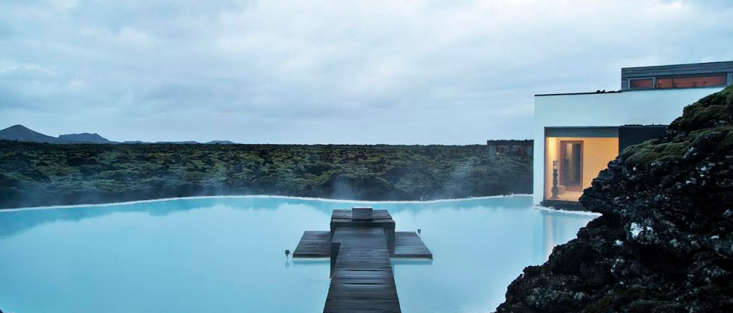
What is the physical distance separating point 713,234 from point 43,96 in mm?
30268

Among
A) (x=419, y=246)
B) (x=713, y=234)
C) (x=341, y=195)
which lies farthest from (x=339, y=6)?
(x=713, y=234)

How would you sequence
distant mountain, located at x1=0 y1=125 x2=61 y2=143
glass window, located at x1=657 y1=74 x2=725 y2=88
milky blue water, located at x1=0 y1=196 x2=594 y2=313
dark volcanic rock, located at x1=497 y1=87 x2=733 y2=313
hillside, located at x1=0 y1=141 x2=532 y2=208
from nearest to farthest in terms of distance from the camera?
dark volcanic rock, located at x1=497 y1=87 x2=733 y2=313 → milky blue water, located at x1=0 y1=196 x2=594 y2=313 → glass window, located at x1=657 y1=74 x2=725 y2=88 → hillside, located at x1=0 y1=141 x2=532 y2=208 → distant mountain, located at x1=0 y1=125 x2=61 y2=143

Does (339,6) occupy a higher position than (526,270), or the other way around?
(339,6)

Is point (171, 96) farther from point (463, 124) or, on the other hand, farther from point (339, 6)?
point (463, 124)

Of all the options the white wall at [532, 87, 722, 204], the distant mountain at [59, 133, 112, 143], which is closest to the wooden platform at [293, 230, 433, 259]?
the white wall at [532, 87, 722, 204]

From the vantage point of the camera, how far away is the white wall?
14.3 m

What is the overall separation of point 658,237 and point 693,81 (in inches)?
575

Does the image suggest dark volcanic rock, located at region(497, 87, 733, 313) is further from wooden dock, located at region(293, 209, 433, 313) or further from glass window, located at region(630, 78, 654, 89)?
glass window, located at region(630, 78, 654, 89)

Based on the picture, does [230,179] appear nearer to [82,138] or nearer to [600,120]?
[600,120]

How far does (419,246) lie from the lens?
35.0 feet

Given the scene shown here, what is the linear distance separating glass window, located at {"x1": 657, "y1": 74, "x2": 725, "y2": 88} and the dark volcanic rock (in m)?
12.3

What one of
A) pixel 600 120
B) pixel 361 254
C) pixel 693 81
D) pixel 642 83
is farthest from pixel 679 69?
pixel 361 254

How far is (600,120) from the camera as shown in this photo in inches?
606

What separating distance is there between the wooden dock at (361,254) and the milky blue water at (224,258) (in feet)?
1.51
